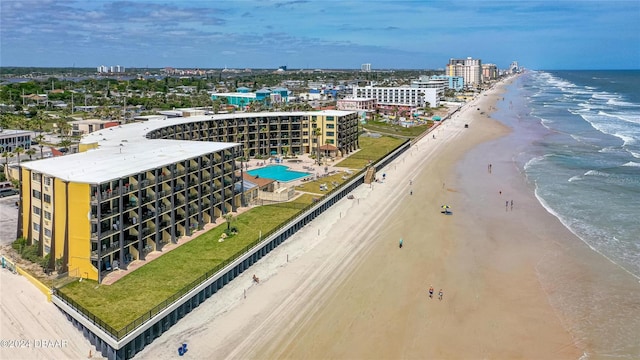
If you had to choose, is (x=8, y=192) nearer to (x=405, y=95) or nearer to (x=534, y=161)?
(x=534, y=161)

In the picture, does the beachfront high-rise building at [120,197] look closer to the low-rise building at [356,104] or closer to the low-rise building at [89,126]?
the low-rise building at [89,126]

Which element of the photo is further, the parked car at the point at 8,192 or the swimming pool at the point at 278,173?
the swimming pool at the point at 278,173

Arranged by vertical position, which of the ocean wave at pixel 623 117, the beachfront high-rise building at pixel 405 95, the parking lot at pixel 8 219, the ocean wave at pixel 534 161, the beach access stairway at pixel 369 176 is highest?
the beachfront high-rise building at pixel 405 95

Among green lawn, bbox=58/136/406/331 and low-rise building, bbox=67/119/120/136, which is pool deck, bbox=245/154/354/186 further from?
low-rise building, bbox=67/119/120/136

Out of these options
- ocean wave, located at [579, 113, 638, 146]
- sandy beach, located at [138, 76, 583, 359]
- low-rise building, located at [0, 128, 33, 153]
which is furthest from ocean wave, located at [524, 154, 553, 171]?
low-rise building, located at [0, 128, 33, 153]

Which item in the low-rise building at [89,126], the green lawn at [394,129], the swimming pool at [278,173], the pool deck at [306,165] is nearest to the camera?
the swimming pool at [278,173]

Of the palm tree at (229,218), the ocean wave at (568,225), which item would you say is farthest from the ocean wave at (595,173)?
the palm tree at (229,218)

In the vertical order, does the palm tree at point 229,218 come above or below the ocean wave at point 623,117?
below
